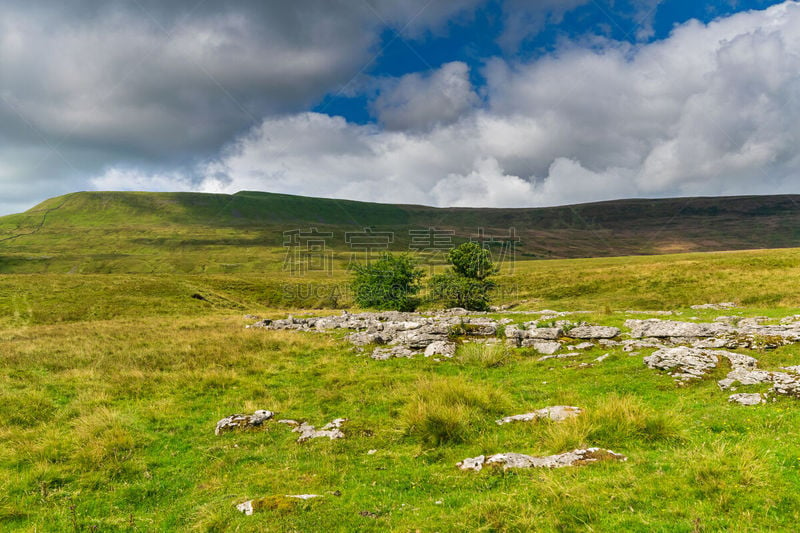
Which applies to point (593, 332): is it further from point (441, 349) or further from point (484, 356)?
point (441, 349)

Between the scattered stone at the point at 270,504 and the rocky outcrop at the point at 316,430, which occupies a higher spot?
the scattered stone at the point at 270,504

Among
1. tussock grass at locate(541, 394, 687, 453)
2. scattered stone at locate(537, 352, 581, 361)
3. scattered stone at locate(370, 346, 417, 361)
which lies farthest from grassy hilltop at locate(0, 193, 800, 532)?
scattered stone at locate(370, 346, 417, 361)

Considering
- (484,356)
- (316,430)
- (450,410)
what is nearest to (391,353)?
(484,356)

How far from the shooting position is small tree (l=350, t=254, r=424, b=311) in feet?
173

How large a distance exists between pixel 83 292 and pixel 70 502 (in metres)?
70.6

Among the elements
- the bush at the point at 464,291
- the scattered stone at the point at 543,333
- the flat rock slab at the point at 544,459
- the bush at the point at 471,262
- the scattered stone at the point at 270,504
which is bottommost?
the bush at the point at 464,291

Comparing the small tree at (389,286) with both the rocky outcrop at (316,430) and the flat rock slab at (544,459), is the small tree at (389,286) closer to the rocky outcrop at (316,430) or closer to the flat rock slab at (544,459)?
the rocky outcrop at (316,430)

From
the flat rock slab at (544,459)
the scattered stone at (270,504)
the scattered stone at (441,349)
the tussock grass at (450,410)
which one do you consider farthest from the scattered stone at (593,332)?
the scattered stone at (270,504)

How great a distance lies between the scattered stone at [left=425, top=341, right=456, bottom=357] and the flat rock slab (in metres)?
11.4

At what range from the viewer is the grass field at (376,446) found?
6.10 meters

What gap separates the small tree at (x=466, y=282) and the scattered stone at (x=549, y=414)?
1481 inches

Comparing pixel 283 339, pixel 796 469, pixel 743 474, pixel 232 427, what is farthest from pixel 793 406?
pixel 283 339

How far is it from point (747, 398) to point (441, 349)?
12544 millimetres

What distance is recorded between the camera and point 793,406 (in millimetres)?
9188
